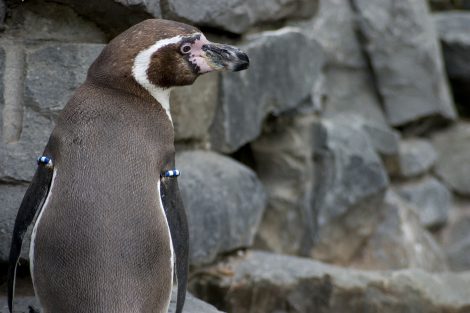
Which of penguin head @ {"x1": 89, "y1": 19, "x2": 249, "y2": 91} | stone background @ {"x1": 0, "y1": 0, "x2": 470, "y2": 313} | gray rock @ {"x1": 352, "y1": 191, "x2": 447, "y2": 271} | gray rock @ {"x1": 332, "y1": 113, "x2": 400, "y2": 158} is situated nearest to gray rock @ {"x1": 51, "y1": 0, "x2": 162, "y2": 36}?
stone background @ {"x1": 0, "y1": 0, "x2": 470, "y2": 313}

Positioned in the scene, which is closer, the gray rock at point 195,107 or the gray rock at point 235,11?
the gray rock at point 235,11

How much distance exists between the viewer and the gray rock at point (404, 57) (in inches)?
170

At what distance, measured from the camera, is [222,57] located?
2277 millimetres

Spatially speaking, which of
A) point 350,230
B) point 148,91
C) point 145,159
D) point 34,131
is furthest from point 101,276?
point 350,230

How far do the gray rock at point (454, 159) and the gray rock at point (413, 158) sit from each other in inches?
5.7

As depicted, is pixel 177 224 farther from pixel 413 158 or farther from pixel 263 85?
pixel 413 158

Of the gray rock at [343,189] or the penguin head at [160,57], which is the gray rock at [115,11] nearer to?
the penguin head at [160,57]

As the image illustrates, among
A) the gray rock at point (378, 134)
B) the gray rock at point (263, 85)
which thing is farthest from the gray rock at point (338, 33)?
the gray rock at point (263, 85)

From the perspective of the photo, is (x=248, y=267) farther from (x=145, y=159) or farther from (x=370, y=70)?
(x=370, y=70)

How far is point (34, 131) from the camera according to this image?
2.53 meters

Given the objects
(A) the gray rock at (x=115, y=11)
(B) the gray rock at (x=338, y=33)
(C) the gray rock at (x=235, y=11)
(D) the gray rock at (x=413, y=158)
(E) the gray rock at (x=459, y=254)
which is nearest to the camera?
(A) the gray rock at (x=115, y=11)

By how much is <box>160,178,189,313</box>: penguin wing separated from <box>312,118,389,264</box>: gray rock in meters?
1.54

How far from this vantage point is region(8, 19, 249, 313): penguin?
206 centimetres

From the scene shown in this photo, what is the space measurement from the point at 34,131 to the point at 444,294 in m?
1.63
